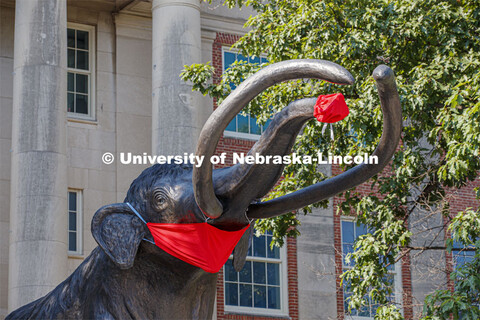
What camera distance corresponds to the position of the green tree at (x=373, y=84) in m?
13.5

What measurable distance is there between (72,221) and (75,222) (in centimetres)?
7

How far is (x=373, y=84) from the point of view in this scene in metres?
13.5

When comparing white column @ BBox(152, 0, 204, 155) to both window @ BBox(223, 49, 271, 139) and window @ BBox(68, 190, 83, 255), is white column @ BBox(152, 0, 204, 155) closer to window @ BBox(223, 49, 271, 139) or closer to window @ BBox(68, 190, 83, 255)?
window @ BBox(68, 190, 83, 255)

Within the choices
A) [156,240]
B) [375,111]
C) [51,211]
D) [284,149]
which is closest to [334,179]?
[284,149]

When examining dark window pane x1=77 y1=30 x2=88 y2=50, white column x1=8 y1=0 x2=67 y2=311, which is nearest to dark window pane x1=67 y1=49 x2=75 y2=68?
dark window pane x1=77 y1=30 x2=88 y2=50

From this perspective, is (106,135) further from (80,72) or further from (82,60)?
(82,60)

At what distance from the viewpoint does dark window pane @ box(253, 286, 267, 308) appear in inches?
940

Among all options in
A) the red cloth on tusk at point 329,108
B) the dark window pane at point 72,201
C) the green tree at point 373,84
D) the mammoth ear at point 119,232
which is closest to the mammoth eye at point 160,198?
the mammoth ear at point 119,232

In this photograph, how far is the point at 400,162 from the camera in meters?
14.4

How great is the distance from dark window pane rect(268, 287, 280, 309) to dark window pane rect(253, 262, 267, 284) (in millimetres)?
332

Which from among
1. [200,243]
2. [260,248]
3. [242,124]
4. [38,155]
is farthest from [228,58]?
[200,243]

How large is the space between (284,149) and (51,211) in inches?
592

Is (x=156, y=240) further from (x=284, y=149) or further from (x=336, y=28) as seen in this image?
(x=336, y=28)

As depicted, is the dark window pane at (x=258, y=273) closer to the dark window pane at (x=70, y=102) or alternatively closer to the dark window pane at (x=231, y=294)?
the dark window pane at (x=231, y=294)
